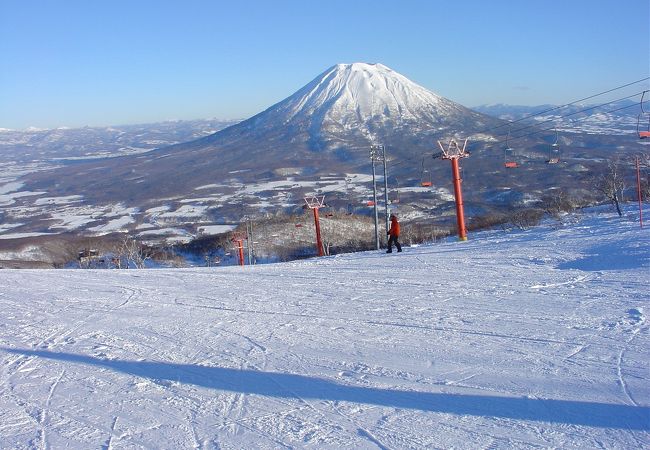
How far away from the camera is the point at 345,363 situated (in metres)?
5.40

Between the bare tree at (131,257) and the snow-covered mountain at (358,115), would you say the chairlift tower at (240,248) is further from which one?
the snow-covered mountain at (358,115)

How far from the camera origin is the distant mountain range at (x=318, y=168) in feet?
207

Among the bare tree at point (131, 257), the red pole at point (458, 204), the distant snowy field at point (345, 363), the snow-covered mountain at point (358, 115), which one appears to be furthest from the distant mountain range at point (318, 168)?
the distant snowy field at point (345, 363)

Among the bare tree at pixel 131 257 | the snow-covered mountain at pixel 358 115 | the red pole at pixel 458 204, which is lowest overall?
the bare tree at pixel 131 257

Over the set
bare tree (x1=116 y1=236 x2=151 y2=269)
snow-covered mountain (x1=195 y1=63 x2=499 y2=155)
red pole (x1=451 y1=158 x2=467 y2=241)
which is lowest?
bare tree (x1=116 y1=236 x2=151 y2=269)

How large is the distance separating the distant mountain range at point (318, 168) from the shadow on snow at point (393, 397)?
28.7 metres

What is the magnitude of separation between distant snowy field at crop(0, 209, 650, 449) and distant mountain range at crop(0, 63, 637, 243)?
25.7 metres

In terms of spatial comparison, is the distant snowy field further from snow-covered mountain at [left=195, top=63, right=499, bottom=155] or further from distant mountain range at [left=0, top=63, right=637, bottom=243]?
snow-covered mountain at [left=195, top=63, right=499, bottom=155]

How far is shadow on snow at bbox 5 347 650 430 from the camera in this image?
4.02 metres

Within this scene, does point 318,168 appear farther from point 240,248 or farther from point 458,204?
point 458,204

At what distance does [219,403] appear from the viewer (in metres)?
4.64

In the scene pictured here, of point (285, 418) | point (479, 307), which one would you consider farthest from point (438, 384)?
point (479, 307)

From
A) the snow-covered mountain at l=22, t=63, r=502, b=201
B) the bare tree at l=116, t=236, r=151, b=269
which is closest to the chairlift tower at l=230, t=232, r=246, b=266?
the bare tree at l=116, t=236, r=151, b=269

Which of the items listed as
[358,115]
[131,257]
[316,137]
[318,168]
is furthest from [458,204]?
[358,115]
